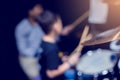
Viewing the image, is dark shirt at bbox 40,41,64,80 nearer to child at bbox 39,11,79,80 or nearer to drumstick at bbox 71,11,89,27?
child at bbox 39,11,79,80

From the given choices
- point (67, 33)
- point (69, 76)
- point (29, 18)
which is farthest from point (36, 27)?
point (69, 76)

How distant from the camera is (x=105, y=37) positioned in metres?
1.80

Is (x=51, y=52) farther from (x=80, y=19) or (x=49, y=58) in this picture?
(x=80, y=19)

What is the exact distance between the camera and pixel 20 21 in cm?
174

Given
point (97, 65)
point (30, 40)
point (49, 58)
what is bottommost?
point (97, 65)

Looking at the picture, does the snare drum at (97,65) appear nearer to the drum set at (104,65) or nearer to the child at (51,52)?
the drum set at (104,65)

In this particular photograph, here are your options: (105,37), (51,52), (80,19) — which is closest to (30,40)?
(51,52)

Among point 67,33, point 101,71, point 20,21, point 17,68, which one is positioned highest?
point 20,21

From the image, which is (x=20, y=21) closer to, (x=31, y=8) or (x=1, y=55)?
(x=31, y=8)

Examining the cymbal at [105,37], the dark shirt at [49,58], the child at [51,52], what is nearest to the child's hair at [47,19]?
the child at [51,52]

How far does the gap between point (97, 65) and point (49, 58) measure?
0.36m

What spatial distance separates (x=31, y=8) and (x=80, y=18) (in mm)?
314

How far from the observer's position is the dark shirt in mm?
1784

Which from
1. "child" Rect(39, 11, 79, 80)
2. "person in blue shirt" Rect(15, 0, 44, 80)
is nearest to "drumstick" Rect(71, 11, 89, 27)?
"child" Rect(39, 11, 79, 80)
